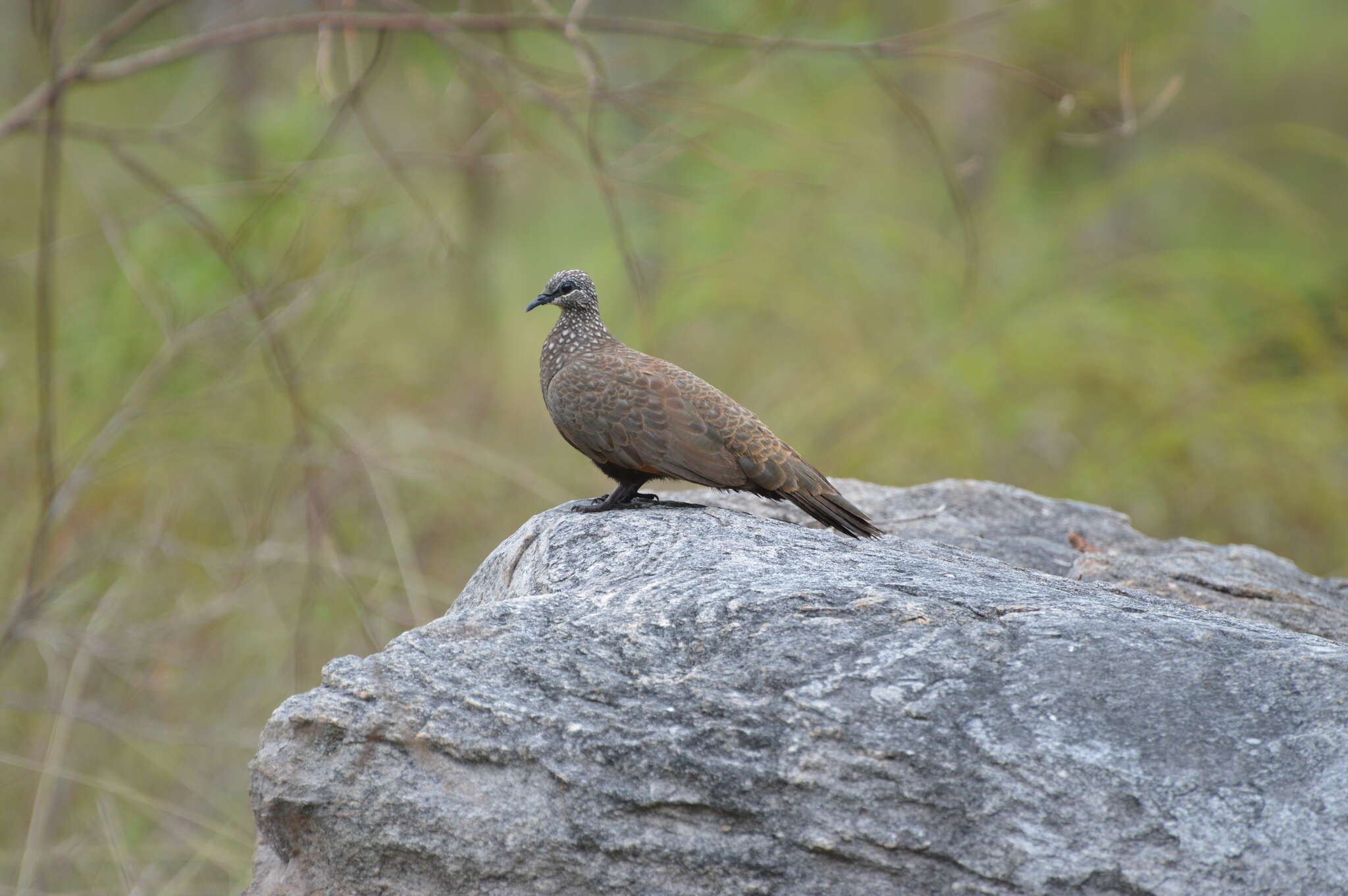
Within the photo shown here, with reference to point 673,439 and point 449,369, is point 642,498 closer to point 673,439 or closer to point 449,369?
point 673,439

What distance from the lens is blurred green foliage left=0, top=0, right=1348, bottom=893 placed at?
4270 millimetres

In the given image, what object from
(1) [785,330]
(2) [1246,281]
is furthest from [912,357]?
(2) [1246,281]

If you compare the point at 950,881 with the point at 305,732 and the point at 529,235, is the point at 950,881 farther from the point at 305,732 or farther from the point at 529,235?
the point at 529,235

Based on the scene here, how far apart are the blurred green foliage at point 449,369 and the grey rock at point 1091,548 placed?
110 cm

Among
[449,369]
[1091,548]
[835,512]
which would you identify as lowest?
[835,512]

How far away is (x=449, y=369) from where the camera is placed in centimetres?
714

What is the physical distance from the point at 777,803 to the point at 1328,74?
1200cm

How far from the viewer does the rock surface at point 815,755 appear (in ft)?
6.46

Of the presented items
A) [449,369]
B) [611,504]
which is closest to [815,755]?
[611,504]

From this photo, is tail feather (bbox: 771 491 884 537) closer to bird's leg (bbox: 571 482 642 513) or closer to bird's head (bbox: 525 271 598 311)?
bird's leg (bbox: 571 482 642 513)

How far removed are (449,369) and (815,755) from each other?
5412mm

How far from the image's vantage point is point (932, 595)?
2439 mm

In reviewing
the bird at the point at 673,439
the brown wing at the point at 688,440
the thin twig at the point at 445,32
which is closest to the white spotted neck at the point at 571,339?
the bird at the point at 673,439

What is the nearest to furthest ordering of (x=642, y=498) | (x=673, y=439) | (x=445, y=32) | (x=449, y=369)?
(x=445, y=32)
(x=673, y=439)
(x=642, y=498)
(x=449, y=369)
